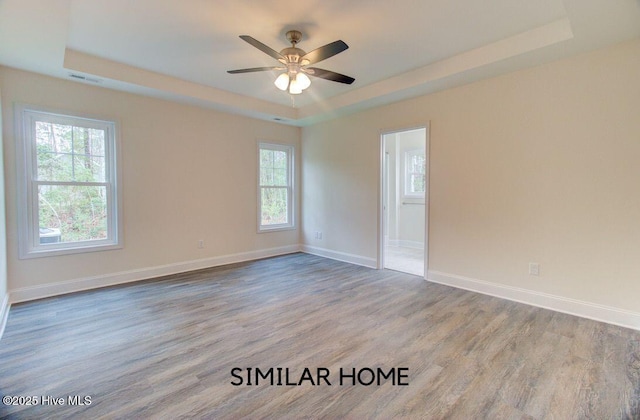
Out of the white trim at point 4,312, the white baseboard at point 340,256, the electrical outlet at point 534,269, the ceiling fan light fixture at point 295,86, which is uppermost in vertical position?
the ceiling fan light fixture at point 295,86

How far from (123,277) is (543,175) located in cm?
Result: 520

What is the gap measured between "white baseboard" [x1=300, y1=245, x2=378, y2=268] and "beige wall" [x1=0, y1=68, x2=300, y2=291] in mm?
708

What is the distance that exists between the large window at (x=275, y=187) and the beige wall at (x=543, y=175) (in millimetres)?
2214

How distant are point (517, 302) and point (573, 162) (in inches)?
61.1

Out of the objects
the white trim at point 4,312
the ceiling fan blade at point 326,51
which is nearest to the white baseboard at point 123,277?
the white trim at point 4,312

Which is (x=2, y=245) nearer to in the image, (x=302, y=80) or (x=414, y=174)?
(x=302, y=80)

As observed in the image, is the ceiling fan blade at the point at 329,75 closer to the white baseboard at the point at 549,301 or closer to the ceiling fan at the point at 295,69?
the ceiling fan at the point at 295,69

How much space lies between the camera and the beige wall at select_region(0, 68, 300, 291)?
3410 millimetres

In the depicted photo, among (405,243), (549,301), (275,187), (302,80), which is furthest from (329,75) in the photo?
(405,243)

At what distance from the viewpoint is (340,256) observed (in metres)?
5.37

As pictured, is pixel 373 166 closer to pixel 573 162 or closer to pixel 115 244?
pixel 573 162

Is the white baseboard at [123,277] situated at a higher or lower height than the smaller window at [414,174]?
lower

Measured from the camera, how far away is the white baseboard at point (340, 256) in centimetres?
491

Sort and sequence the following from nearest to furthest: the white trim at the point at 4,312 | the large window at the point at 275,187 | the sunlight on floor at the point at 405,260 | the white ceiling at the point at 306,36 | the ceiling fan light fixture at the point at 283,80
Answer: the white ceiling at the point at 306,36, the white trim at the point at 4,312, the ceiling fan light fixture at the point at 283,80, the sunlight on floor at the point at 405,260, the large window at the point at 275,187
